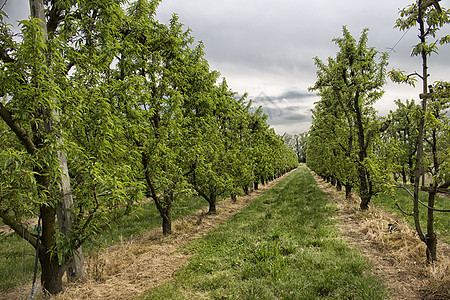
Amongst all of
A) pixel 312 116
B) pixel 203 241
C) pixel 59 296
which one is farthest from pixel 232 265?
pixel 312 116

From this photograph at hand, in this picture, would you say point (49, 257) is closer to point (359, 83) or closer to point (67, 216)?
point (67, 216)

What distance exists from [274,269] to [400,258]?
10.5 ft

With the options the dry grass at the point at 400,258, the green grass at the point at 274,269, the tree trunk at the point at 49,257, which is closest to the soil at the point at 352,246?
the dry grass at the point at 400,258

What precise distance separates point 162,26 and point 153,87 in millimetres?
2258

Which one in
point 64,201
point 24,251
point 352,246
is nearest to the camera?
point 64,201

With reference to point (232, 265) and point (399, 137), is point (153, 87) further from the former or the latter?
point (399, 137)

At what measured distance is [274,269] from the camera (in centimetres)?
511

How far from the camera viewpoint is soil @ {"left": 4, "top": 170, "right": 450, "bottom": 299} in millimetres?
4336

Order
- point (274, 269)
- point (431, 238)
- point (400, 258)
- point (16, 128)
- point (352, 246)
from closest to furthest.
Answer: point (16, 128), point (431, 238), point (274, 269), point (400, 258), point (352, 246)

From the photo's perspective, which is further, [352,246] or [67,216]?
[352,246]

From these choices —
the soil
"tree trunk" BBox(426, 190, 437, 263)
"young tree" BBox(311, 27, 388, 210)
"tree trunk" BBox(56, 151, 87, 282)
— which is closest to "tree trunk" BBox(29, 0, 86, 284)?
"tree trunk" BBox(56, 151, 87, 282)

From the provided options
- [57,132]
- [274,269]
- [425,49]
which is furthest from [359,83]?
[57,132]

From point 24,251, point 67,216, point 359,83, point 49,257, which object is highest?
point 359,83

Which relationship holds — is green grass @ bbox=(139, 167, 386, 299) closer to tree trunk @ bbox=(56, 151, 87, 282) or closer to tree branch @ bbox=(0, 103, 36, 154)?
tree trunk @ bbox=(56, 151, 87, 282)
